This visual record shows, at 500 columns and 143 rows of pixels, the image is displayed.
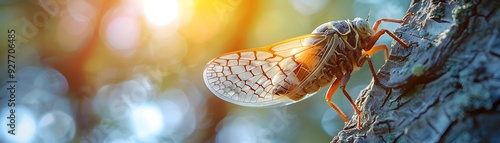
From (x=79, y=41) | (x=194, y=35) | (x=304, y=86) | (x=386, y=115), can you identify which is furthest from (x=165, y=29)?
(x=386, y=115)

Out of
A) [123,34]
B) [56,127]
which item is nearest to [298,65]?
[123,34]

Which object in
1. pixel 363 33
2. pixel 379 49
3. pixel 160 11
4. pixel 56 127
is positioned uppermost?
pixel 160 11

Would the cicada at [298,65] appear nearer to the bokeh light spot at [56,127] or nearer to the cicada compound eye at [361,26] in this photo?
the cicada compound eye at [361,26]

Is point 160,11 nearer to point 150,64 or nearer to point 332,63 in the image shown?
point 150,64

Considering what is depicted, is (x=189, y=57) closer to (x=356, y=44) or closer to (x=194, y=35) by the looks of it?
(x=194, y=35)

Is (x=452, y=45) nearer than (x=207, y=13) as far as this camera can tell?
Yes

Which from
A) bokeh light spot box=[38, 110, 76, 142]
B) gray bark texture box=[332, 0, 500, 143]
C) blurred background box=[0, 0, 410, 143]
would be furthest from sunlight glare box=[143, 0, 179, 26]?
gray bark texture box=[332, 0, 500, 143]
